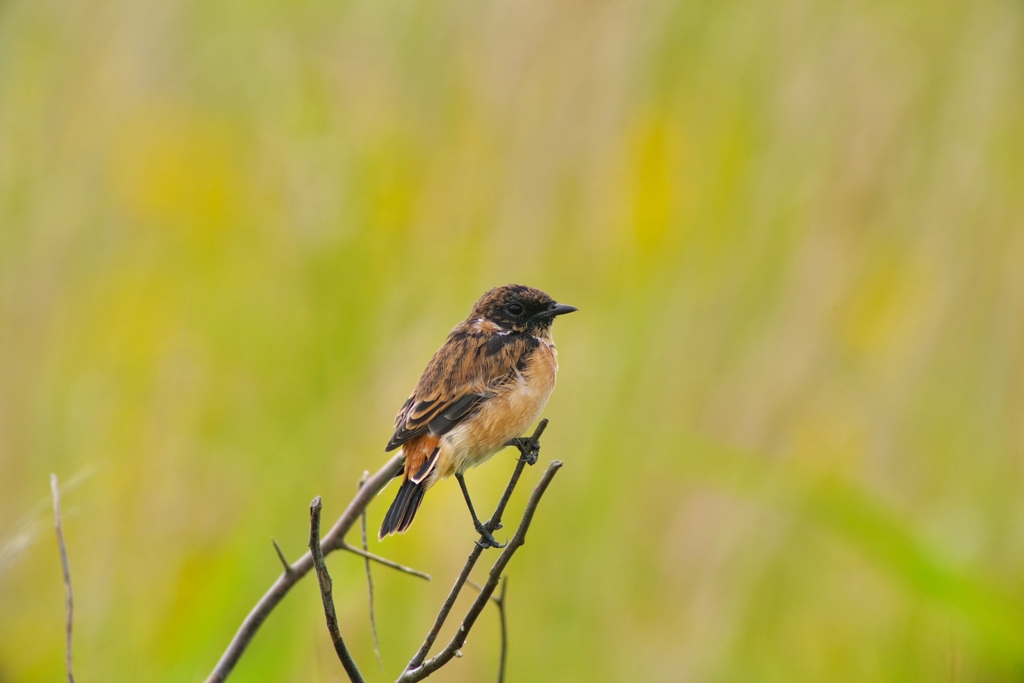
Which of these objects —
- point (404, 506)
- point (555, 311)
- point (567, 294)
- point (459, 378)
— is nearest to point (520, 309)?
point (555, 311)

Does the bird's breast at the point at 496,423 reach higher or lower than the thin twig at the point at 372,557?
higher

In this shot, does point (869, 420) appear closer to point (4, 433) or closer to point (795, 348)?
point (795, 348)

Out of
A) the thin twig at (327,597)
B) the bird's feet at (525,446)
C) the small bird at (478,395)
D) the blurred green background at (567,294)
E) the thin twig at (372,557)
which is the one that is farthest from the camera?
the blurred green background at (567,294)

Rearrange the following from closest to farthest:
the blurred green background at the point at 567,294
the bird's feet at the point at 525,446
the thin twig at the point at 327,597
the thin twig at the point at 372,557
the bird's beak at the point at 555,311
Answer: the thin twig at the point at 327,597 → the thin twig at the point at 372,557 → the bird's feet at the point at 525,446 → the bird's beak at the point at 555,311 → the blurred green background at the point at 567,294

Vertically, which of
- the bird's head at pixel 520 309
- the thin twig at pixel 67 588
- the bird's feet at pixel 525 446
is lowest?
the thin twig at pixel 67 588

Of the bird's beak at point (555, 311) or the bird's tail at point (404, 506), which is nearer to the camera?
the bird's tail at point (404, 506)

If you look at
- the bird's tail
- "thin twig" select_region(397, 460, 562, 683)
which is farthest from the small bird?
"thin twig" select_region(397, 460, 562, 683)

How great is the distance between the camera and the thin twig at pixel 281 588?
123 cm

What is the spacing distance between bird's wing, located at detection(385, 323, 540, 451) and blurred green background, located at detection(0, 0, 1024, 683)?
28cm

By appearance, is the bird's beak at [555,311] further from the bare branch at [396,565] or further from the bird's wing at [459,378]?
the bare branch at [396,565]

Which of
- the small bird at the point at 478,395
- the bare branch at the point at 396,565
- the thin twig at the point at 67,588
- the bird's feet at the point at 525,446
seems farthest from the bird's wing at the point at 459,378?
the thin twig at the point at 67,588

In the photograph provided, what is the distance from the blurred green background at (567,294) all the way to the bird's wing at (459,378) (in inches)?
11.0

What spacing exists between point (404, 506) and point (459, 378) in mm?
402

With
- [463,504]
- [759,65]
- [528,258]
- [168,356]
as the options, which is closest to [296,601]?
[463,504]
